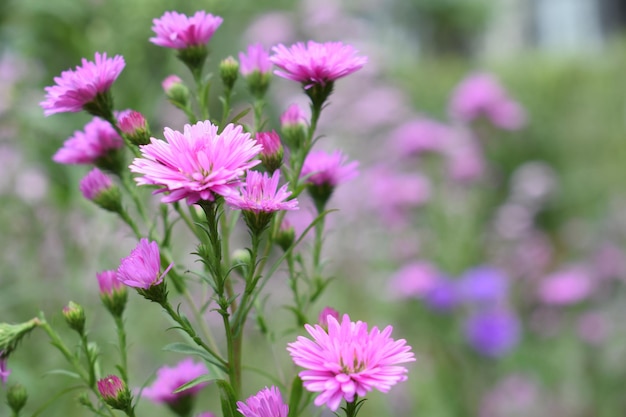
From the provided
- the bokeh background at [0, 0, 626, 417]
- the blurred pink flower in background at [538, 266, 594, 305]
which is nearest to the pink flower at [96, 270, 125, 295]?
the bokeh background at [0, 0, 626, 417]

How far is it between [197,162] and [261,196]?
46 millimetres

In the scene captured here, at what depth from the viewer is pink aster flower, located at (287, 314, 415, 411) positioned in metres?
0.40

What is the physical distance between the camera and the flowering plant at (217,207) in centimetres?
42

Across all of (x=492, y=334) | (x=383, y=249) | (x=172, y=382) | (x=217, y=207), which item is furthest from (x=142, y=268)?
(x=383, y=249)

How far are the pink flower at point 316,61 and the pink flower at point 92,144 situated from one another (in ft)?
0.52

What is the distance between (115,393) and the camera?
0.49 metres

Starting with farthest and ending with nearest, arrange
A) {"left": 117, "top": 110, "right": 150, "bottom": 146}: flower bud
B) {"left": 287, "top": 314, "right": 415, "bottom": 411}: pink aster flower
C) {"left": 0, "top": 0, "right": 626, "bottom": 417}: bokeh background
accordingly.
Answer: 1. {"left": 0, "top": 0, "right": 626, "bottom": 417}: bokeh background
2. {"left": 117, "top": 110, "right": 150, "bottom": 146}: flower bud
3. {"left": 287, "top": 314, "right": 415, "bottom": 411}: pink aster flower

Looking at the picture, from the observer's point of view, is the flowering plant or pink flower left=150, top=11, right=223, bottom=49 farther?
pink flower left=150, top=11, right=223, bottom=49

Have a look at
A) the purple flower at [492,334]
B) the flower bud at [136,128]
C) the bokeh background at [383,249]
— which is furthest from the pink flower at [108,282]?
the purple flower at [492,334]

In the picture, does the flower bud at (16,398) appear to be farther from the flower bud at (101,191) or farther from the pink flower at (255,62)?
the pink flower at (255,62)

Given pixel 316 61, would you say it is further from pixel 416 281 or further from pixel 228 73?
pixel 416 281

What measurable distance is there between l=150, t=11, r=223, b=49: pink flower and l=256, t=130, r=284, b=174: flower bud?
0.10m

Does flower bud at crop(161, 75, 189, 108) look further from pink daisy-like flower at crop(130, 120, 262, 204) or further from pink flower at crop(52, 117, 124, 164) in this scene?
pink daisy-like flower at crop(130, 120, 262, 204)

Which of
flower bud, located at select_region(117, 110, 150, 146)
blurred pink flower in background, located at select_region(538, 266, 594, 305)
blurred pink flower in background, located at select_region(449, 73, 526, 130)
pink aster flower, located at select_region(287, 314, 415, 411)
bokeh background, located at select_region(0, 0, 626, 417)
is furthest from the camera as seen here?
blurred pink flower in background, located at select_region(449, 73, 526, 130)
